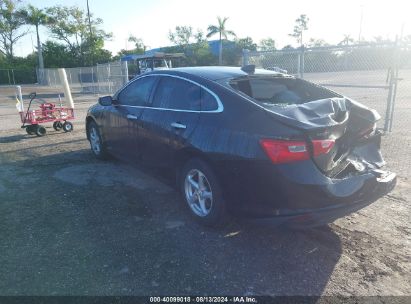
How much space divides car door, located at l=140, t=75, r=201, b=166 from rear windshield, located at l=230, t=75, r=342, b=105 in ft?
1.72

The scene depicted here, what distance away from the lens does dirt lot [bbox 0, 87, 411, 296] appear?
2871 mm

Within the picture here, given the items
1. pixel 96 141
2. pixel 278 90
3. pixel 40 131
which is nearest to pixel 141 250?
pixel 278 90

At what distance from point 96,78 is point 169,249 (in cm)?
2723

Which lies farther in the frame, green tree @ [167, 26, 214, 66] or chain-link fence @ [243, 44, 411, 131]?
green tree @ [167, 26, 214, 66]

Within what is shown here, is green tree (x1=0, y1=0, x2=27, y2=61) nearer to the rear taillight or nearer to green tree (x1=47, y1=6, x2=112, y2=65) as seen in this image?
green tree (x1=47, y1=6, x2=112, y2=65)

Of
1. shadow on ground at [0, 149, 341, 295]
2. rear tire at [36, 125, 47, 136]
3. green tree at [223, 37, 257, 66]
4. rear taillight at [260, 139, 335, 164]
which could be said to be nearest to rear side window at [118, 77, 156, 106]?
shadow on ground at [0, 149, 341, 295]

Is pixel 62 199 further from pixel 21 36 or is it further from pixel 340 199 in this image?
pixel 21 36

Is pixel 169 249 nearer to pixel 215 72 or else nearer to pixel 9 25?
pixel 215 72

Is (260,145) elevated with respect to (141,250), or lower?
elevated

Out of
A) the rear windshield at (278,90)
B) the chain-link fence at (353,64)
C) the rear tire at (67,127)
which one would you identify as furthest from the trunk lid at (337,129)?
the rear tire at (67,127)

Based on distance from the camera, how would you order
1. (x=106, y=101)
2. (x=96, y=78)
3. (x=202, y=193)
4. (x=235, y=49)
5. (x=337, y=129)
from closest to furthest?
(x=337, y=129) → (x=202, y=193) → (x=106, y=101) → (x=96, y=78) → (x=235, y=49)

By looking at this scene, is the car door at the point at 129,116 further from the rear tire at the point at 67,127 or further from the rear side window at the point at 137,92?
the rear tire at the point at 67,127

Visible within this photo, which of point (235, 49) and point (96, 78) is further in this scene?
point (235, 49)

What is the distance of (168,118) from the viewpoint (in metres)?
4.20
